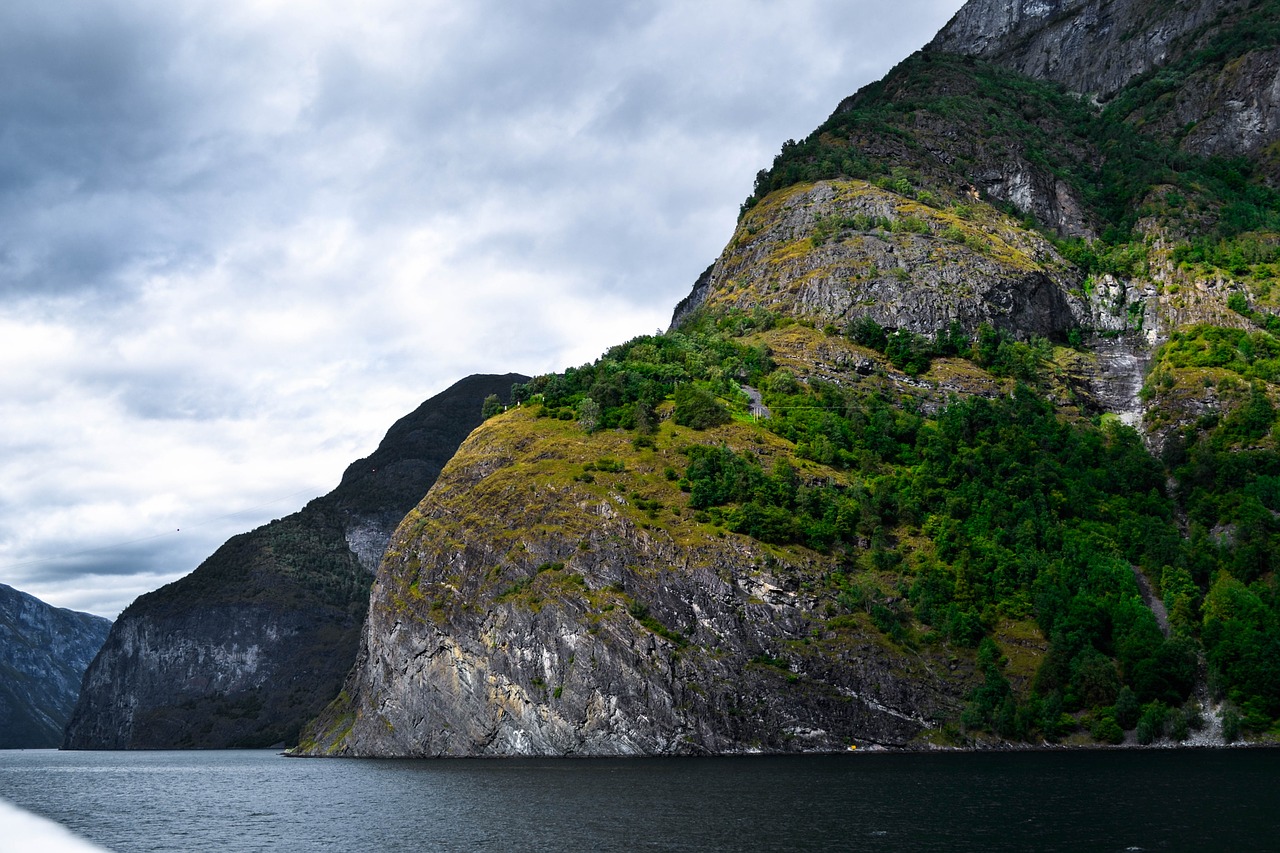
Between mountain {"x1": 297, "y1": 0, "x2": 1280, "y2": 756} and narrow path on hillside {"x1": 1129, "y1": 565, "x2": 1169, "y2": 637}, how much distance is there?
0.28 m

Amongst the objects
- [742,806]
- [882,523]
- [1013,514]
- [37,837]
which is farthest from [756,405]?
[37,837]

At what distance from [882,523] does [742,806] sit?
2666 inches

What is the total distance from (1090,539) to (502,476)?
75.6 metres

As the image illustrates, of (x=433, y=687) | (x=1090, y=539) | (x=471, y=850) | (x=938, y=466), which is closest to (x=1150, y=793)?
(x=471, y=850)

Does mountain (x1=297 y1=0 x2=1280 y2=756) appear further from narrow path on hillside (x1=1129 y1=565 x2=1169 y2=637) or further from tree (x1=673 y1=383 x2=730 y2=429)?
tree (x1=673 y1=383 x2=730 y2=429)

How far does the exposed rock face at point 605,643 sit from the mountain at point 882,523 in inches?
13.0

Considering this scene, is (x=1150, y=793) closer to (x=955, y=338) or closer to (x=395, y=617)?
(x=395, y=617)

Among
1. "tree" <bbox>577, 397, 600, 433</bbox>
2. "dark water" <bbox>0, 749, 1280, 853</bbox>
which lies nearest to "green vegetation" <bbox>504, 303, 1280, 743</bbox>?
"tree" <bbox>577, 397, 600, 433</bbox>

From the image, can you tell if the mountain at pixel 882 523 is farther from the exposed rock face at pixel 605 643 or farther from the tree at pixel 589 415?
the tree at pixel 589 415

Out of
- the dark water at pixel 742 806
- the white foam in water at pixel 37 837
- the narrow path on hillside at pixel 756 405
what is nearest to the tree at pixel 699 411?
the narrow path on hillside at pixel 756 405

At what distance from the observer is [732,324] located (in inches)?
6875

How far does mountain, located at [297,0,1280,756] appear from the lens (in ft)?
338

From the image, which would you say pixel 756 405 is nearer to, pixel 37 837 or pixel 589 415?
pixel 589 415

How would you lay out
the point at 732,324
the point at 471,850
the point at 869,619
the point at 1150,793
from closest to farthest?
1. the point at 471,850
2. the point at 1150,793
3. the point at 869,619
4. the point at 732,324
